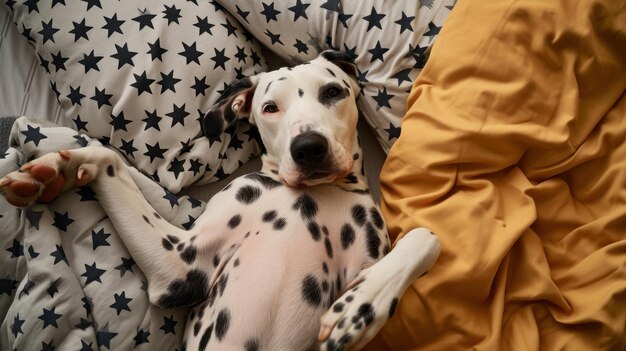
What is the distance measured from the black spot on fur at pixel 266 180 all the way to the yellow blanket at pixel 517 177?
53 cm

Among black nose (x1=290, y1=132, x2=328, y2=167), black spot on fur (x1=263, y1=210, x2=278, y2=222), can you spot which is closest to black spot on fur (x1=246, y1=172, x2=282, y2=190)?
black spot on fur (x1=263, y1=210, x2=278, y2=222)

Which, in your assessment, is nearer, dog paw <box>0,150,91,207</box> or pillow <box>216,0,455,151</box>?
dog paw <box>0,150,91,207</box>

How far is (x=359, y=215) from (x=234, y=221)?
55 cm

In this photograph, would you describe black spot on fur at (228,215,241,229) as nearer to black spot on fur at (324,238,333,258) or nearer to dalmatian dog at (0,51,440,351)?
dalmatian dog at (0,51,440,351)

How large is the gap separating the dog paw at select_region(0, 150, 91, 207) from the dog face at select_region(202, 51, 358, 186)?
2.17 ft

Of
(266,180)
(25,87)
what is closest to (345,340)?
(266,180)

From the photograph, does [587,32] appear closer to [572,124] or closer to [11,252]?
[572,124]

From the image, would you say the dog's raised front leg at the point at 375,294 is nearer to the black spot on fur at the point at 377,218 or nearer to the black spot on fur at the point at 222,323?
the black spot on fur at the point at 377,218

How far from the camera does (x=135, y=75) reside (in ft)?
7.10

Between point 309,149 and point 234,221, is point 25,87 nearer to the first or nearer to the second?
point 234,221

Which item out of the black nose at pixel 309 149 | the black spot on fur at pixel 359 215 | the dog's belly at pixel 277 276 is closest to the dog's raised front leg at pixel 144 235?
the dog's belly at pixel 277 276

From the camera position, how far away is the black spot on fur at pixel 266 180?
200cm

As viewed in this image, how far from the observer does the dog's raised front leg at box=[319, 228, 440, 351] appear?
1564 mm

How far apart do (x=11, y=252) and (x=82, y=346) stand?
0.50 m
